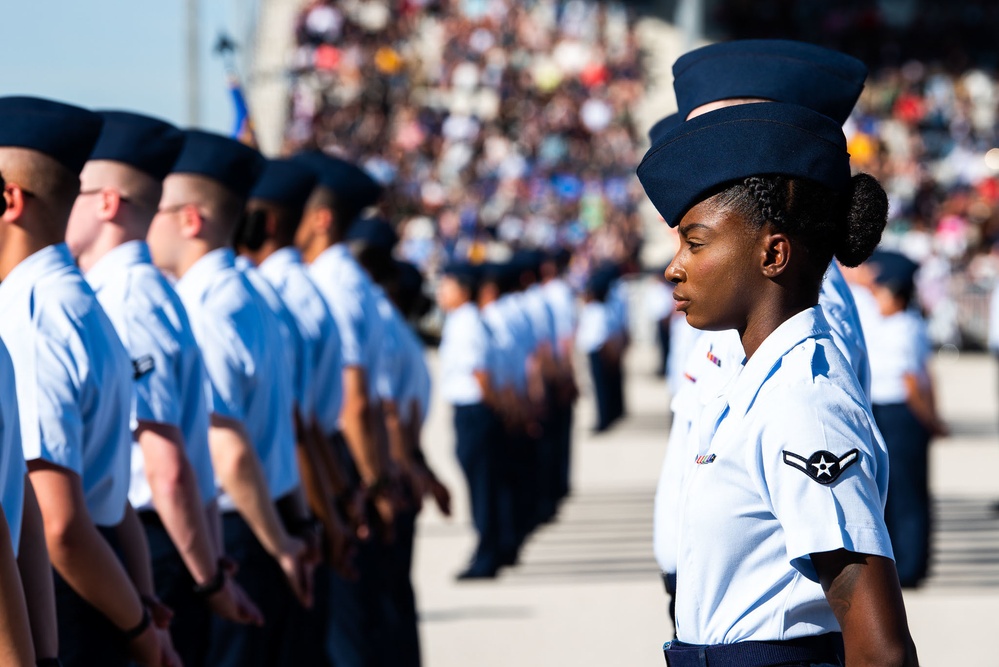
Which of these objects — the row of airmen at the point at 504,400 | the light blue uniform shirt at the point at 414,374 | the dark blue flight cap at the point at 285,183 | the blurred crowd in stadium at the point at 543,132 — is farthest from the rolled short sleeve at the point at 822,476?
the blurred crowd in stadium at the point at 543,132

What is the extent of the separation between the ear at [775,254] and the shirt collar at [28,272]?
5.56ft

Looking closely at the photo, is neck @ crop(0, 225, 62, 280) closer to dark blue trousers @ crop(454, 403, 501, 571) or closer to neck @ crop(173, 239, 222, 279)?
neck @ crop(173, 239, 222, 279)

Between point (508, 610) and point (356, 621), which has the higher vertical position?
point (356, 621)

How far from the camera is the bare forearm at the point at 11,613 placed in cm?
274

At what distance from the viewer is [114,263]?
13.9 ft

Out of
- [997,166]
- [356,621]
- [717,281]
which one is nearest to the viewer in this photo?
[717,281]

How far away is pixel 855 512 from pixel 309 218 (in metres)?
4.62

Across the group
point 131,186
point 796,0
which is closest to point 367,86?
point 796,0

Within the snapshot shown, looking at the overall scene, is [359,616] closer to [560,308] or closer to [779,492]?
[779,492]

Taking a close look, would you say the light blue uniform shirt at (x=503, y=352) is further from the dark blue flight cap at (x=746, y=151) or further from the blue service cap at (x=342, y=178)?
the dark blue flight cap at (x=746, y=151)

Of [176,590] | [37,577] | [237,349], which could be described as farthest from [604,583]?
[37,577]

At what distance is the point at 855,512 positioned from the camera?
2355 mm

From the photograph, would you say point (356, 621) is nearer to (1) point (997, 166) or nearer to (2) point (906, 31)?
(1) point (997, 166)

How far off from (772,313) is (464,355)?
8.73m
